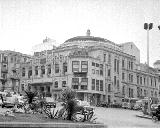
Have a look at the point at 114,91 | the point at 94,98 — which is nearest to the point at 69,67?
the point at 94,98

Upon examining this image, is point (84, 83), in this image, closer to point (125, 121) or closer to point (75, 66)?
point (75, 66)

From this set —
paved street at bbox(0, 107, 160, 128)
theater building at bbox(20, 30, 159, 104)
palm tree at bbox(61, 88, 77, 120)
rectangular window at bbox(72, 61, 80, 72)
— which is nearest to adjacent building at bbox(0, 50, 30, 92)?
theater building at bbox(20, 30, 159, 104)

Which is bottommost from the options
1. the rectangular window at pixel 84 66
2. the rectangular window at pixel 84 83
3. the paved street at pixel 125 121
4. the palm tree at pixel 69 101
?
the paved street at pixel 125 121

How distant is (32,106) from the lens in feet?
70.0

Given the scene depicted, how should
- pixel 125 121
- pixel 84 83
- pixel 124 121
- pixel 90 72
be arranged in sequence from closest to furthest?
pixel 124 121 < pixel 125 121 < pixel 84 83 < pixel 90 72

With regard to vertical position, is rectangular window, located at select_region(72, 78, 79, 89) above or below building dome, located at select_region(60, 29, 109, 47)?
below

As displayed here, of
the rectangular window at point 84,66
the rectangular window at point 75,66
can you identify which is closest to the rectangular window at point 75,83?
the rectangular window at point 75,66

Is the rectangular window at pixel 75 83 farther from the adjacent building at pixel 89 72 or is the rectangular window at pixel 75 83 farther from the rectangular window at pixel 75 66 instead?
the rectangular window at pixel 75 66

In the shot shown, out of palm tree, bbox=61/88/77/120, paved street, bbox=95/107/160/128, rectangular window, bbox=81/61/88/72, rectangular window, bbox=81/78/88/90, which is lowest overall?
paved street, bbox=95/107/160/128

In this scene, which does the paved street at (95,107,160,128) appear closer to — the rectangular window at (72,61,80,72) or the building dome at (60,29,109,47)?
the rectangular window at (72,61,80,72)

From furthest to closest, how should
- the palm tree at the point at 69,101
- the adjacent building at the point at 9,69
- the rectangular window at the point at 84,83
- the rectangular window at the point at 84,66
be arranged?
1. the adjacent building at the point at 9,69
2. the rectangular window at the point at 84,66
3. the rectangular window at the point at 84,83
4. the palm tree at the point at 69,101

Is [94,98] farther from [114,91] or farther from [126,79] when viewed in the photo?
[126,79]

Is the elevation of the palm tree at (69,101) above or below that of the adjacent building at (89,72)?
below

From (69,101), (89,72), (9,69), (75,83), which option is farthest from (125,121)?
(9,69)
